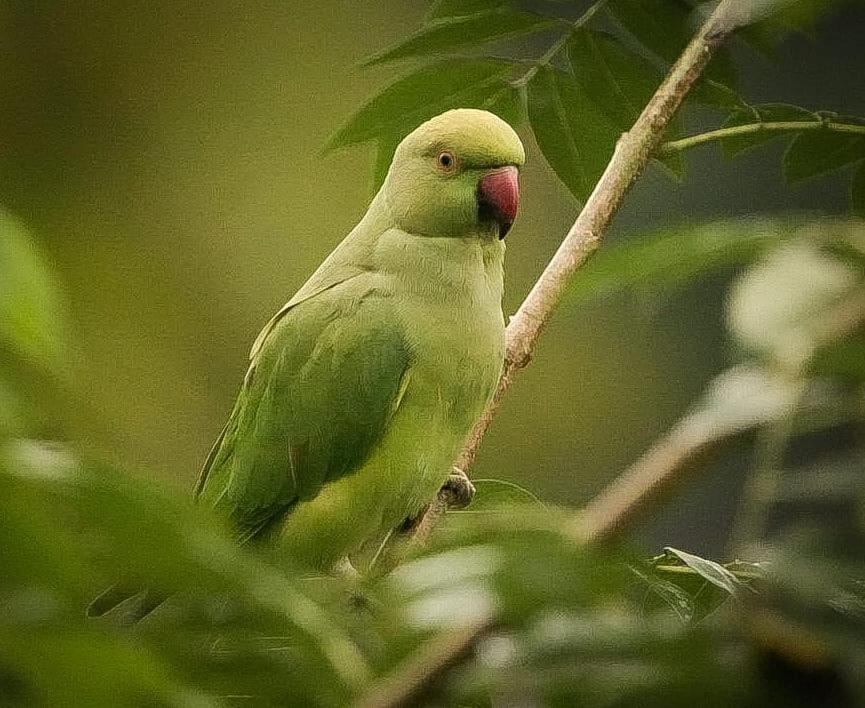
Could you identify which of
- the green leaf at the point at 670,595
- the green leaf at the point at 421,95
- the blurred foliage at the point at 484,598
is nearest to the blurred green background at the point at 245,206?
the green leaf at the point at 421,95

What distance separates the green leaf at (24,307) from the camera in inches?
19.0

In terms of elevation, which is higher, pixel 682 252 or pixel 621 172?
pixel 682 252

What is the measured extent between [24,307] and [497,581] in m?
0.22

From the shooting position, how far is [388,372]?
1479 mm

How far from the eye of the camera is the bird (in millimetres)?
1485

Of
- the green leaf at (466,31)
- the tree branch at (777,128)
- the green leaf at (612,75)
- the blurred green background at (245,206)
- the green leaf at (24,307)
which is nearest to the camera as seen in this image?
the green leaf at (24,307)

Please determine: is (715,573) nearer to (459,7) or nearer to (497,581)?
(497,581)

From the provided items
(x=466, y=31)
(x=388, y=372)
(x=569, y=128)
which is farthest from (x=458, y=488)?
(x=466, y=31)

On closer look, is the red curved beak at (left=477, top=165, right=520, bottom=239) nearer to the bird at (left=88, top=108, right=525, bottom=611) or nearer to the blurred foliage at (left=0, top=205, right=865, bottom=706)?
the bird at (left=88, top=108, right=525, bottom=611)

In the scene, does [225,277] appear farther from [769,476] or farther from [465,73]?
[769,476]

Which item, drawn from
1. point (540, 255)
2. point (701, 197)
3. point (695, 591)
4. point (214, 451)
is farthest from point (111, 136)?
Result: point (695, 591)

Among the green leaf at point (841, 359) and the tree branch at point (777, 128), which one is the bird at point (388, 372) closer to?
the tree branch at point (777, 128)

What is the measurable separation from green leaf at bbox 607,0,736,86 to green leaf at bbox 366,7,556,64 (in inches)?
3.3

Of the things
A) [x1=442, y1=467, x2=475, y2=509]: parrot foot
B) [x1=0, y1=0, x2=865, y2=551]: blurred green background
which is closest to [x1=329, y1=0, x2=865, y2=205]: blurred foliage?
[x1=442, y1=467, x2=475, y2=509]: parrot foot
